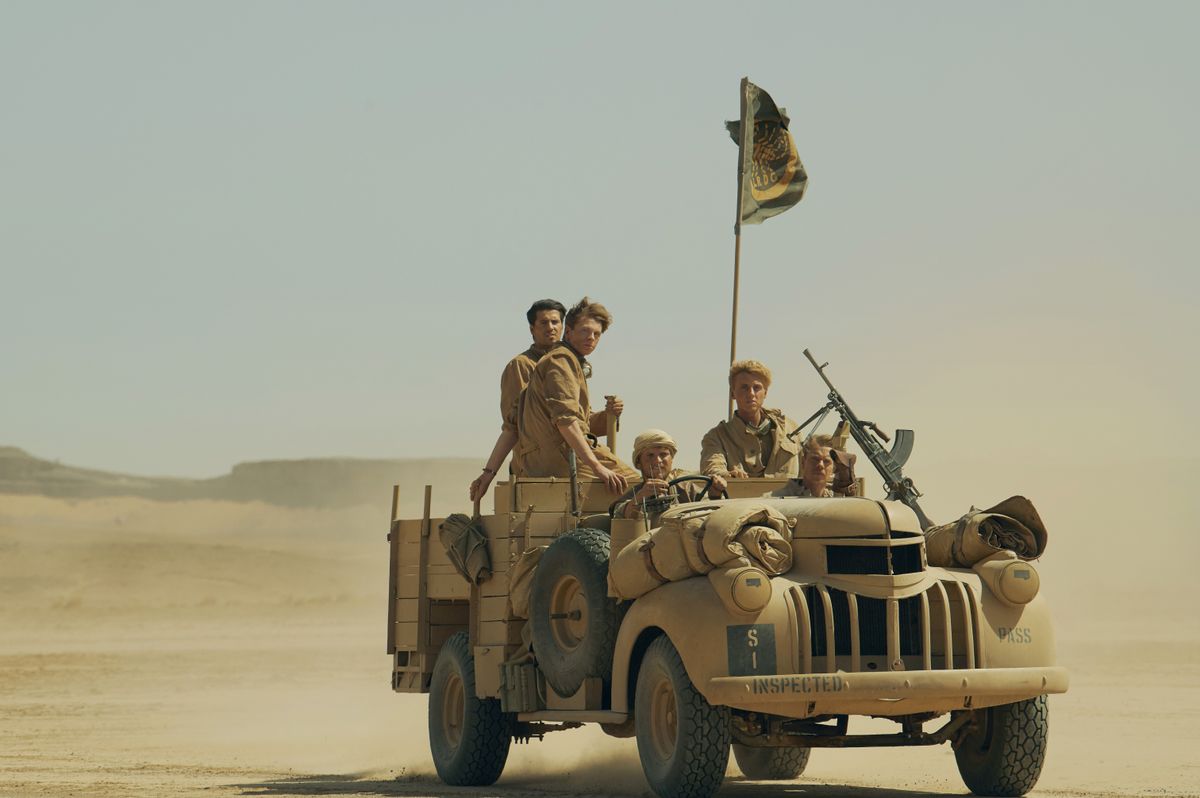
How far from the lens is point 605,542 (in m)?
13.2

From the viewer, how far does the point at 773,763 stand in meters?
15.8

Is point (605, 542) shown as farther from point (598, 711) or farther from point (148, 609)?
point (148, 609)

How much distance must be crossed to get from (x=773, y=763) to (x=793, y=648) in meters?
4.17

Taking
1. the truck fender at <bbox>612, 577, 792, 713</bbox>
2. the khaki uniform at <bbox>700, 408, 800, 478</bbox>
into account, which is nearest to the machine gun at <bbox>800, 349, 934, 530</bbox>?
the khaki uniform at <bbox>700, 408, 800, 478</bbox>

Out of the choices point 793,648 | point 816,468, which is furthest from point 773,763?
point 793,648

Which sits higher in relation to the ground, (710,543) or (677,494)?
(677,494)

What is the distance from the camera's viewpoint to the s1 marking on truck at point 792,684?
11.6 meters

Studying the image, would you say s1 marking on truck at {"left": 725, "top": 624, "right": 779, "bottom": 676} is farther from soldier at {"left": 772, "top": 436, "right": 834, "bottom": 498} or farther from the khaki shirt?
the khaki shirt

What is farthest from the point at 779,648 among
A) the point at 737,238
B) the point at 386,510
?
the point at 386,510

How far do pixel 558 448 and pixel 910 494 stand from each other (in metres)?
2.29

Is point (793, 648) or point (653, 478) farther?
point (653, 478)

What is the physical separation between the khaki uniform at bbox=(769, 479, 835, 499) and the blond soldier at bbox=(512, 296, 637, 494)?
1.02 meters

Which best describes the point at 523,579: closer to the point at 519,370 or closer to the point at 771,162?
the point at 519,370

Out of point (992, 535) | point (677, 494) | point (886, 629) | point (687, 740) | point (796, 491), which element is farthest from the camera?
point (796, 491)
